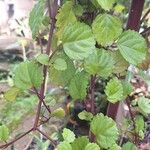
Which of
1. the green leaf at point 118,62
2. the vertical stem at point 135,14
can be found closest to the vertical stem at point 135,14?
the vertical stem at point 135,14

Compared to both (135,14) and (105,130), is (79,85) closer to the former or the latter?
A: (105,130)

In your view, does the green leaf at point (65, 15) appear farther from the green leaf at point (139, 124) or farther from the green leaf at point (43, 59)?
the green leaf at point (139, 124)

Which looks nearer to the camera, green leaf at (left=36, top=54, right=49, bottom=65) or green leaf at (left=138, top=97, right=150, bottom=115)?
green leaf at (left=36, top=54, right=49, bottom=65)

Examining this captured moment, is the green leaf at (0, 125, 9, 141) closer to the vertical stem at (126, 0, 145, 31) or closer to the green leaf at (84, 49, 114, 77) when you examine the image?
the green leaf at (84, 49, 114, 77)

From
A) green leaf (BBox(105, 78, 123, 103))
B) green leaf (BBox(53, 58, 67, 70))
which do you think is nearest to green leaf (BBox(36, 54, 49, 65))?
green leaf (BBox(53, 58, 67, 70))

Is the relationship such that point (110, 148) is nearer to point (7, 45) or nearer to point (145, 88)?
point (145, 88)

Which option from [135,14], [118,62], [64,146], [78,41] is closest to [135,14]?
[135,14]
